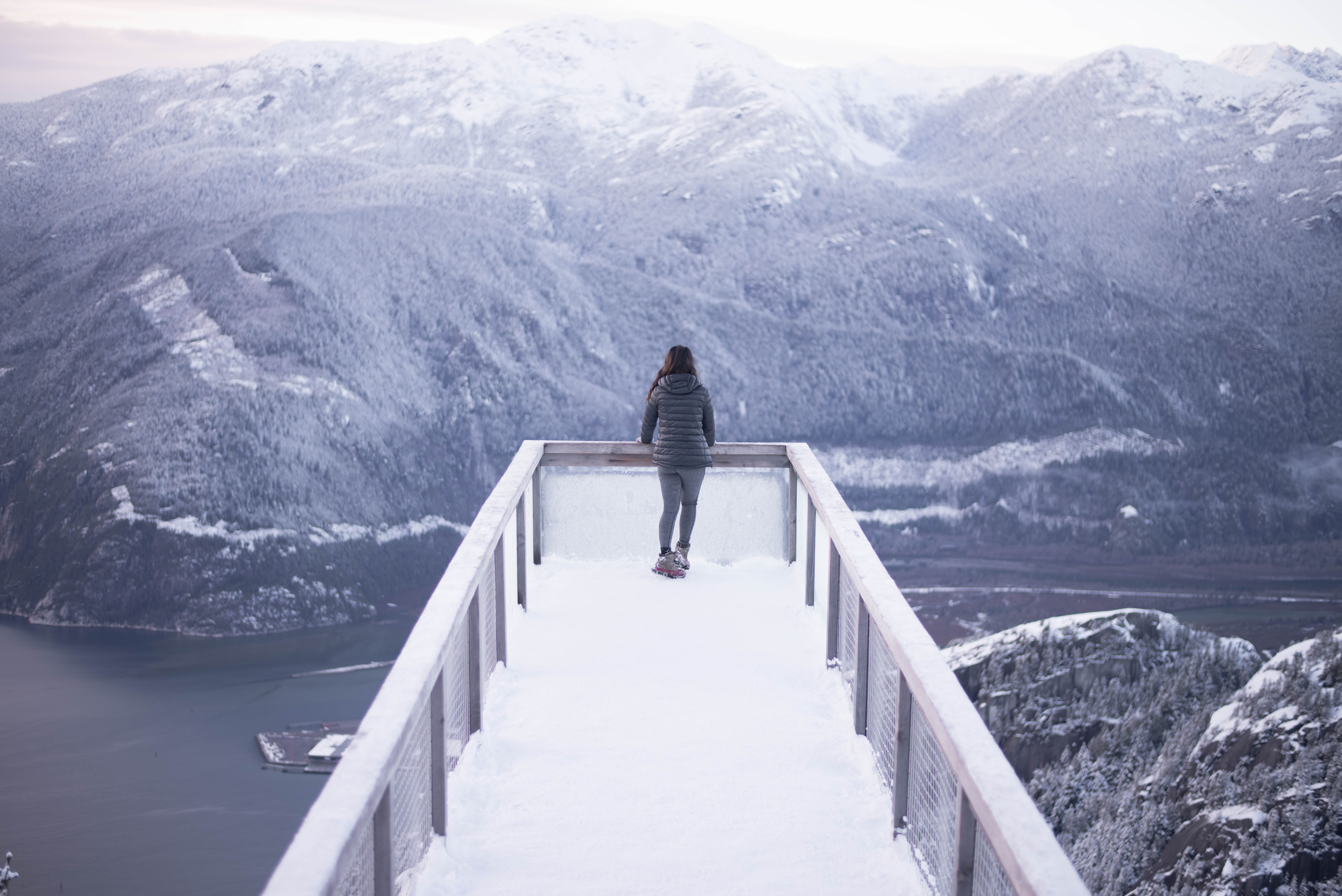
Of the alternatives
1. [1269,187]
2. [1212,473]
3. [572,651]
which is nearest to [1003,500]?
[1212,473]

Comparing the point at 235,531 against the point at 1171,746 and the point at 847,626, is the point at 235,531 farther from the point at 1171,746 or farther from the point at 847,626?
the point at 847,626

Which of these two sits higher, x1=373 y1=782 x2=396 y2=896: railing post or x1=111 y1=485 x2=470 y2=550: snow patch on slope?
x1=373 y1=782 x2=396 y2=896: railing post

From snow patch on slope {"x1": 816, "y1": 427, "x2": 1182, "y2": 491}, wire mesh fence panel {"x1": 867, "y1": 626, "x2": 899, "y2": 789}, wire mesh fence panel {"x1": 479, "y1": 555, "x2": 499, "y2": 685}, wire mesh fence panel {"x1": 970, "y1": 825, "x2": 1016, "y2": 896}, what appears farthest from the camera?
snow patch on slope {"x1": 816, "y1": 427, "x2": 1182, "y2": 491}

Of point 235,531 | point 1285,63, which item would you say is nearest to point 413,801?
point 235,531

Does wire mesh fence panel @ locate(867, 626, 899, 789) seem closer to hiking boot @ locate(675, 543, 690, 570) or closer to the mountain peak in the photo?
hiking boot @ locate(675, 543, 690, 570)

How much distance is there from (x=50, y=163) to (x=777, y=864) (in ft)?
139

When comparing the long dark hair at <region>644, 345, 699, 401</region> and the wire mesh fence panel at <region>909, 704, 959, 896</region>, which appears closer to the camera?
the wire mesh fence panel at <region>909, 704, 959, 896</region>

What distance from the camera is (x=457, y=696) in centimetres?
263

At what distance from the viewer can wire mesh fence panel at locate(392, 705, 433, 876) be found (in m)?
1.81

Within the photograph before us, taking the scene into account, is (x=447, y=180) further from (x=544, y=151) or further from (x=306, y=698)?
(x=306, y=698)

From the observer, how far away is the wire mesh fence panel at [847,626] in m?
2.99

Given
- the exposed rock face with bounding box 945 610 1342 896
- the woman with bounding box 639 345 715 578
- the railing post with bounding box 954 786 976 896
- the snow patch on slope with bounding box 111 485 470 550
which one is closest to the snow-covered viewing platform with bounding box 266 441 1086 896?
the railing post with bounding box 954 786 976 896

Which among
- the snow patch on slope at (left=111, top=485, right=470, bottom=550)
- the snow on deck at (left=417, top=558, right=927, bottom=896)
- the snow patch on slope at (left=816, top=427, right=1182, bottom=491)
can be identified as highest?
the snow on deck at (left=417, top=558, right=927, bottom=896)

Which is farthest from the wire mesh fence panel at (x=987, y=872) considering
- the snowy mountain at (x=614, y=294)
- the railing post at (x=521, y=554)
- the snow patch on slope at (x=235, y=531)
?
the snowy mountain at (x=614, y=294)
